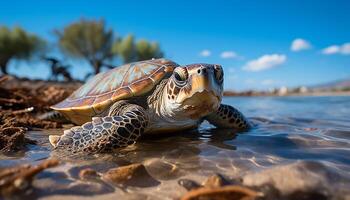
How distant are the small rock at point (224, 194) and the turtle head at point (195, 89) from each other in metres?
1.25

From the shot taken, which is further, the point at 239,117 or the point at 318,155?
the point at 239,117

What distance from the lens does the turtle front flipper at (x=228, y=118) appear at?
13.4 feet

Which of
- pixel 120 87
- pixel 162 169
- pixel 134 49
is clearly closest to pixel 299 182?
pixel 162 169

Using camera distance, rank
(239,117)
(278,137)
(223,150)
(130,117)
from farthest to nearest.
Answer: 1. (239,117)
2. (278,137)
3. (130,117)
4. (223,150)

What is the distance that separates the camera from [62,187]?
1.64 m

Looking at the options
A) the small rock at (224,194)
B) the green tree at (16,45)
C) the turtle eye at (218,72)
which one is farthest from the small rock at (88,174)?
the green tree at (16,45)

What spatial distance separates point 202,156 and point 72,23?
38.8 meters

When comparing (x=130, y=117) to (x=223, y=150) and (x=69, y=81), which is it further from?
(x=69, y=81)

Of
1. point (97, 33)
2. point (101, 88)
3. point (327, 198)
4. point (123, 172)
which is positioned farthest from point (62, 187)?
point (97, 33)

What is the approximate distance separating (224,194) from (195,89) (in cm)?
128

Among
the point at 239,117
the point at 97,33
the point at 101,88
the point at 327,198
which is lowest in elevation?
the point at 327,198

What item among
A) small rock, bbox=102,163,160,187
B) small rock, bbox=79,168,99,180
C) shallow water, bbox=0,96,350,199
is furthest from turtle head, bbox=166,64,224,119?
small rock, bbox=79,168,99,180

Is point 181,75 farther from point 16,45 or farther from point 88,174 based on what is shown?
point 16,45

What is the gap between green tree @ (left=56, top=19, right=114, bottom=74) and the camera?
3722 cm
